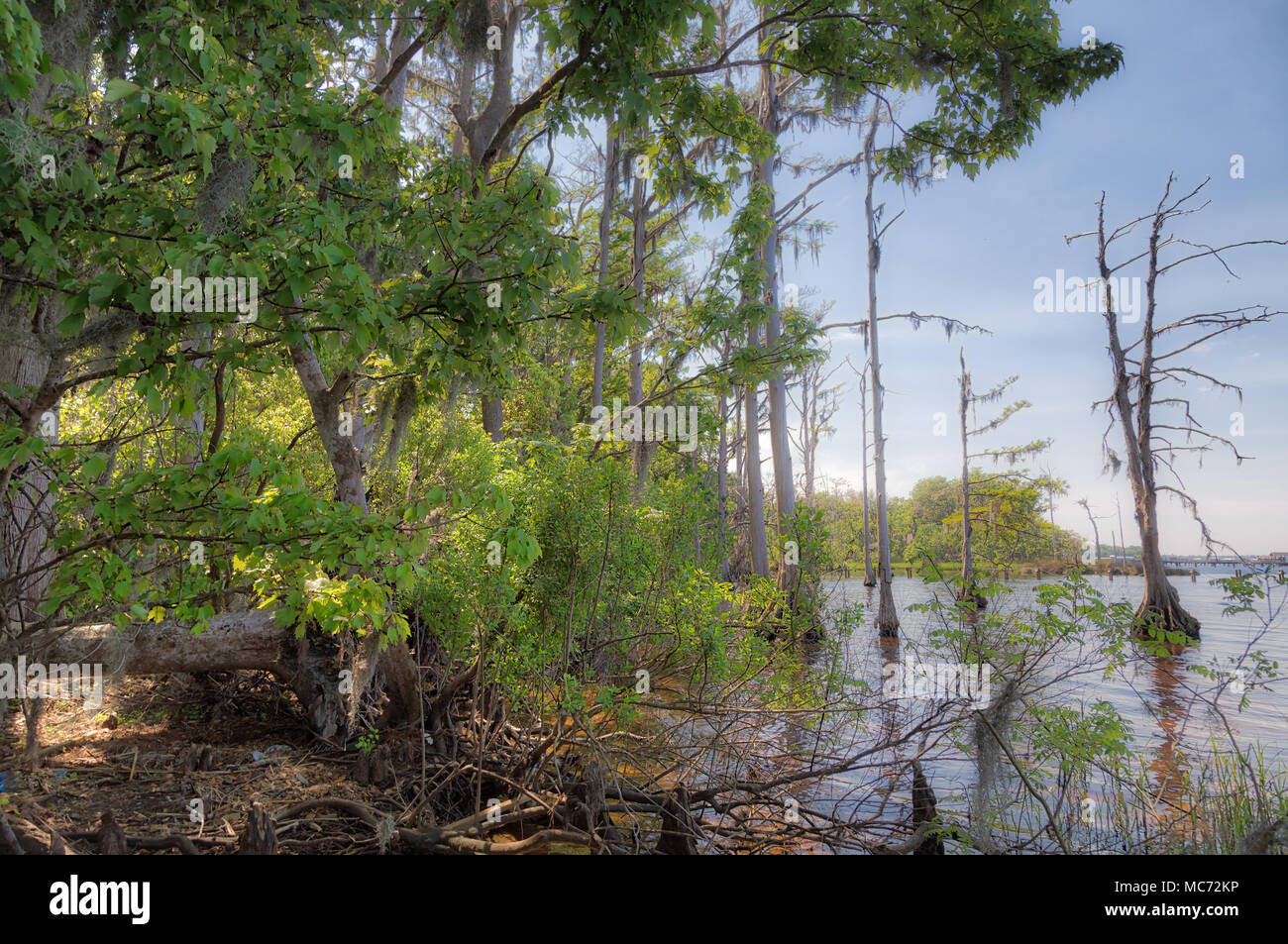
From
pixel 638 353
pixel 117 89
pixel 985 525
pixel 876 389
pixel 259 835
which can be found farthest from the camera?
pixel 985 525

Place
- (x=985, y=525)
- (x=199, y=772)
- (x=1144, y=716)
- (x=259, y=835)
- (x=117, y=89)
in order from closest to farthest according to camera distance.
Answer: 1. (x=117, y=89)
2. (x=259, y=835)
3. (x=199, y=772)
4. (x=1144, y=716)
5. (x=985, y=525)

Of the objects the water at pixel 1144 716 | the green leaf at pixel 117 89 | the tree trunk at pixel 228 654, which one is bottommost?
the water at pixel 1144 716

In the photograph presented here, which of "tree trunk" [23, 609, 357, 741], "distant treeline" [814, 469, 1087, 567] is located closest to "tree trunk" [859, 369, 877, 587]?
"distant treeline" [814, 469, 1087, 567]

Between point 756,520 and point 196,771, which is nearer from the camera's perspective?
point 196,771

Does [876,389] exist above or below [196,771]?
above

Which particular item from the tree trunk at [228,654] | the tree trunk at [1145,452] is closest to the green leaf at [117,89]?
the tree trunk at [228,654]

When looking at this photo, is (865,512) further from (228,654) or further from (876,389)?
(228,654)

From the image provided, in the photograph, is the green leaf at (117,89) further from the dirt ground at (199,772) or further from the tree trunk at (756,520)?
the tree trunk at (756,520)

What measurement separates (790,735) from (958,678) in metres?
2.16

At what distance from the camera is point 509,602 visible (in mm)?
5215

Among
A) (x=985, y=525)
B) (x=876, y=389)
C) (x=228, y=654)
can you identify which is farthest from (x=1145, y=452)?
(x=228, y=654)

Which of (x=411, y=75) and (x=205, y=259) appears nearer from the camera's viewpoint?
(x=205, y=259)

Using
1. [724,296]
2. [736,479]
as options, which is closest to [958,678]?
[724,296]

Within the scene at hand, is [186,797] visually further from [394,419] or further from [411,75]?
[411,75]
